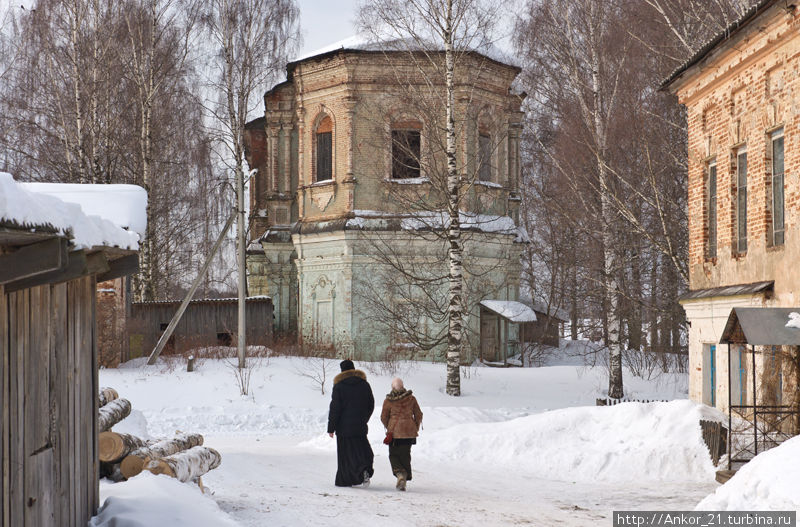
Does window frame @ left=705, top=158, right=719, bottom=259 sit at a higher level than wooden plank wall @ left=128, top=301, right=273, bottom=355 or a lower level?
higher

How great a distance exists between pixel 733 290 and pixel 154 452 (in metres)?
9.05

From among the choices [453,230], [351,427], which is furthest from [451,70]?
[351,427]

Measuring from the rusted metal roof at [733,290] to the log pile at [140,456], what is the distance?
7963 mm

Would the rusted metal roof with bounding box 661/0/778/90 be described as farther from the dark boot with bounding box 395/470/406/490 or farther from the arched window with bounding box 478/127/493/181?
the arched window with bounding box 478/127/493/181

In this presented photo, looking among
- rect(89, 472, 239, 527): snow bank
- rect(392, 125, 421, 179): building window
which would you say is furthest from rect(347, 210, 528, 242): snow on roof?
rect(89, 472, 239, 527): snow bank

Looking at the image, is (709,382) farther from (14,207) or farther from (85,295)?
(14,207)

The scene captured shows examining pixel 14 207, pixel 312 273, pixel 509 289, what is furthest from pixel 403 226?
pixel 14 207

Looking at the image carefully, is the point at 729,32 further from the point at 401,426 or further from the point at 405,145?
the point at 405,145

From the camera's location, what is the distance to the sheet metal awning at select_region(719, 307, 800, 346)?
10.7m

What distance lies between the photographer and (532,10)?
2538cm

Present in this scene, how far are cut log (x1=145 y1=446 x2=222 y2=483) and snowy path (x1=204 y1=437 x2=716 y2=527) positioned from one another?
457 mm

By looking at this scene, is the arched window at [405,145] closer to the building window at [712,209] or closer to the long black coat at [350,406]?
the building window at [712,209]

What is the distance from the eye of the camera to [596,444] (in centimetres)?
1352

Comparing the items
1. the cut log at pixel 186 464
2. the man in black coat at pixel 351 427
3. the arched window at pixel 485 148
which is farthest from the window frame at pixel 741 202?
the arched window at pixel 485 148
